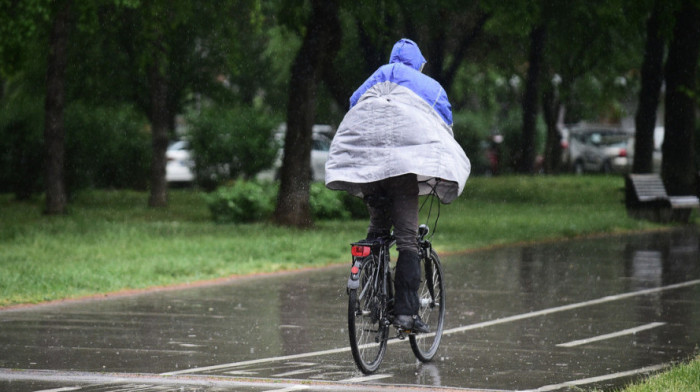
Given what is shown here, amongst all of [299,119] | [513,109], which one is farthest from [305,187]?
[513,109]

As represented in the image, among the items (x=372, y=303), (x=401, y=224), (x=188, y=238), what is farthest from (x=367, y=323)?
(x=188, y=238)

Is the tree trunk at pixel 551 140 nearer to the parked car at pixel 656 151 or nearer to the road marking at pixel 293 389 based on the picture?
the parked car at pixel 656 151

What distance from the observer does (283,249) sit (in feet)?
53.4

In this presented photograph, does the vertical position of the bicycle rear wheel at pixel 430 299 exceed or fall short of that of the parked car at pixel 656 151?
it falls short

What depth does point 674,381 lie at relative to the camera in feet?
22.3

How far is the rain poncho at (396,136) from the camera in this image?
7312 mm

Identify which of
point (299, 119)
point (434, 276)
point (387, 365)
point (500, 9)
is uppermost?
point (500, 9)

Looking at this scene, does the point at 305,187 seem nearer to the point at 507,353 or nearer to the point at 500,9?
the point at 500,9

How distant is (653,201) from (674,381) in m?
15.8

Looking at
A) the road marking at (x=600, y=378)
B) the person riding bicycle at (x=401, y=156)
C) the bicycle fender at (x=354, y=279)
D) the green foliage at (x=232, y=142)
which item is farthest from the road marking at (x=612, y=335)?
the green foliage at (x=232, y=142)

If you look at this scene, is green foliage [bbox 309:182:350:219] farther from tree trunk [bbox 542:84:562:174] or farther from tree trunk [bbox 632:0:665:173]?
tree trunk [bbox 542:84:562:174]

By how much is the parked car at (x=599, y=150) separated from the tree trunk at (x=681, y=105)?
22.4m

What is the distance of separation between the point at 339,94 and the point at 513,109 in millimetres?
25334

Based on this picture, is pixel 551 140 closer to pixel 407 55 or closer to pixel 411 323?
pixel 407 55
